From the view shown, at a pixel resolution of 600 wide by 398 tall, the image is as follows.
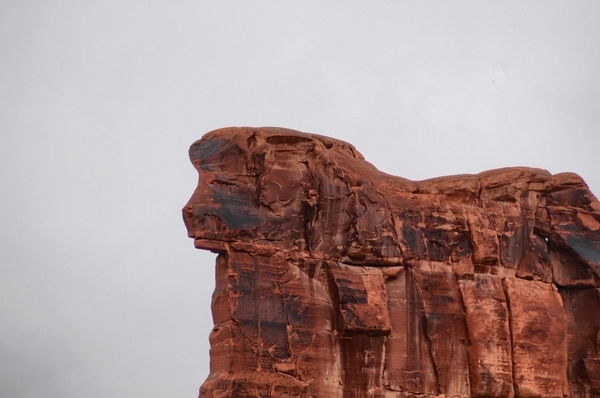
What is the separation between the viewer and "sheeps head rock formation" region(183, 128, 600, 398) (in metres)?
47.1

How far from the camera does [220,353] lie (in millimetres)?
46438

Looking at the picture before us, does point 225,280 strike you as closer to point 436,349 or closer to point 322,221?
point 322,221

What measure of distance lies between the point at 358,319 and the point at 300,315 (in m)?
1.84

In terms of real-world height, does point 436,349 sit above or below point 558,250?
below

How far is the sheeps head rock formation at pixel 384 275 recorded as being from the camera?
47094 millimetres

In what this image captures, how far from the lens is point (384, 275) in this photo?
4938 centimetres

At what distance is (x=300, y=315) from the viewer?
47594 mm

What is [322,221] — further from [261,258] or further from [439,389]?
[439,389]

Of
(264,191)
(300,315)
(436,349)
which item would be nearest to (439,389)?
(436,349)

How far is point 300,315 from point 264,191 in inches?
158

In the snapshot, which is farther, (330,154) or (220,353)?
(330,154)

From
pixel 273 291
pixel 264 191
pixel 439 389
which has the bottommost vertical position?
pixel 439 389

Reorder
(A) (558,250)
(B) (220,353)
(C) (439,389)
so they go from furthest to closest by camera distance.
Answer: (A) (558,250) → (C) (439,389) → (B) (220,353)

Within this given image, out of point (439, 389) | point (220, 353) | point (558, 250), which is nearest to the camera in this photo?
point (220, 353)
